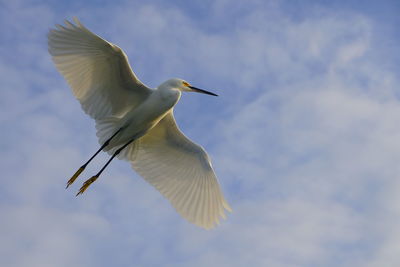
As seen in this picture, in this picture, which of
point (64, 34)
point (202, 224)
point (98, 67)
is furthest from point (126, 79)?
point (202, 224)

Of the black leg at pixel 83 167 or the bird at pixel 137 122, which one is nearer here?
the bird at pixel 137 122

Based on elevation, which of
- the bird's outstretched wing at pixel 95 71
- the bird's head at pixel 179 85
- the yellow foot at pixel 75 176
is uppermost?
the bird's head at pixel 179 85

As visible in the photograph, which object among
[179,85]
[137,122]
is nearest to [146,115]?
[137,122]

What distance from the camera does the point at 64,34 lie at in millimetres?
12805

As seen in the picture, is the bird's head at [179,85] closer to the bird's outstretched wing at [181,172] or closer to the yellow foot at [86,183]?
the bird's outstretched wing at [181,172]

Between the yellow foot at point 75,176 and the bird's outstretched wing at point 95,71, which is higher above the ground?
the bird's outstretched wing at point 95,71

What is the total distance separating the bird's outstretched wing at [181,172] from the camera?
1448 centimetres

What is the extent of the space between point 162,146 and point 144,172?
0.66 metres

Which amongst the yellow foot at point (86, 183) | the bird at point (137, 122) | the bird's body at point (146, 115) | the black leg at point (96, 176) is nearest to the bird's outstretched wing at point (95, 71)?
the bird at point (137, 122)

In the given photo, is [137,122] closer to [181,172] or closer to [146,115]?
[146,115]

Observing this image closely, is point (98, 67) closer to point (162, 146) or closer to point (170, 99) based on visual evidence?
point (170, 99)

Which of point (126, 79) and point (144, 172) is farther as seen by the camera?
point (144, 172)

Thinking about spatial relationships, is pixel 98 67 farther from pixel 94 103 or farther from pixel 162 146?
pixel 162 146

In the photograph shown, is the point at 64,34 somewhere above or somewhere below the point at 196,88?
below
